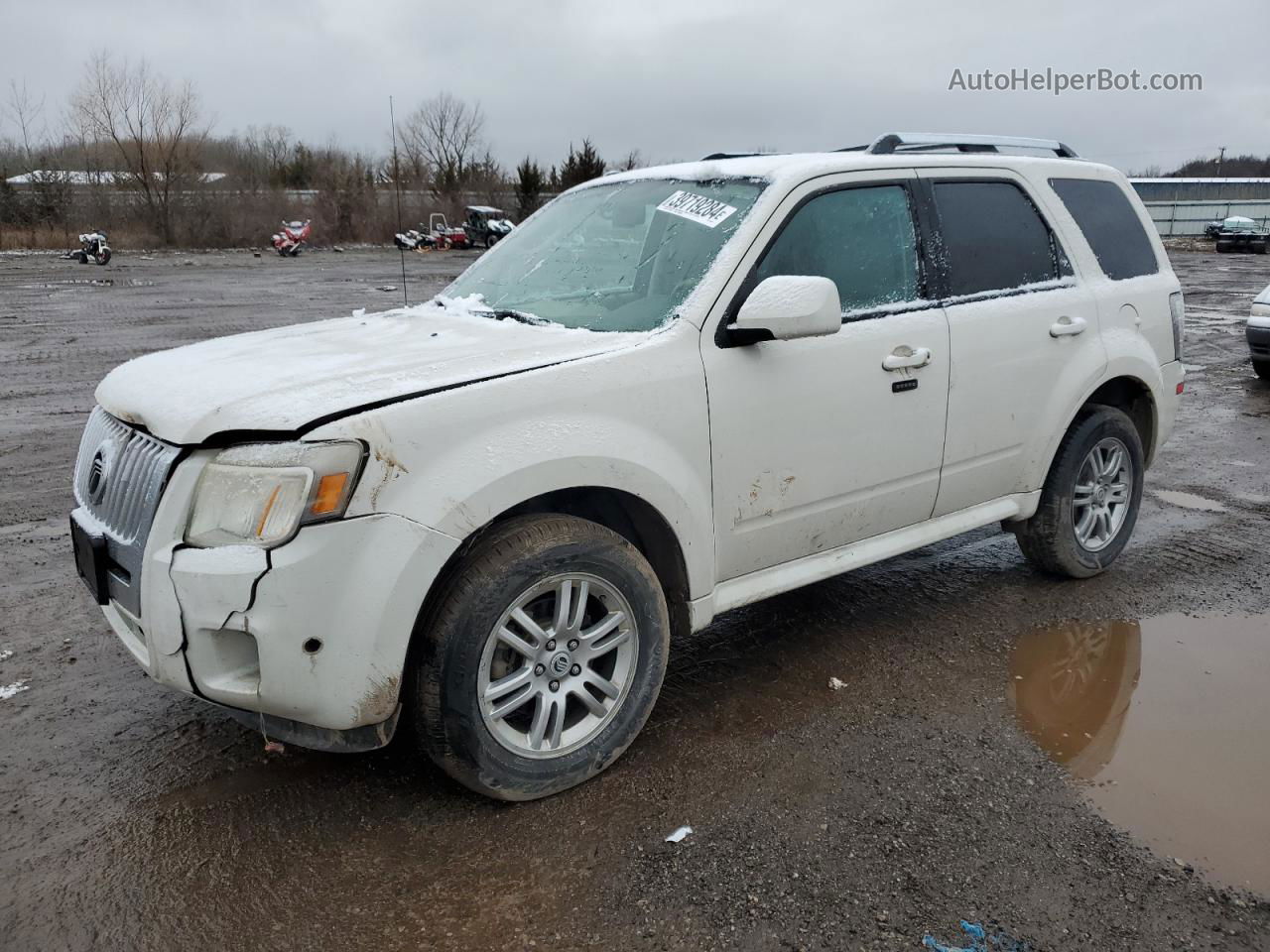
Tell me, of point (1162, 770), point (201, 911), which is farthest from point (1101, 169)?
point (201, 911)

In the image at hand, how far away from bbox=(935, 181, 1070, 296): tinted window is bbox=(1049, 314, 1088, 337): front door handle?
204mm

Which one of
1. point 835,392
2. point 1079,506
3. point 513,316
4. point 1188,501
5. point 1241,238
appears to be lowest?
point 1188,501

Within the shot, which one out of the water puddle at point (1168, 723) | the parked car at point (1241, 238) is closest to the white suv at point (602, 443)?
the water puddle at point (1168, 723)

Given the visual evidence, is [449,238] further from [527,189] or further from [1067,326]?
[1067,326]

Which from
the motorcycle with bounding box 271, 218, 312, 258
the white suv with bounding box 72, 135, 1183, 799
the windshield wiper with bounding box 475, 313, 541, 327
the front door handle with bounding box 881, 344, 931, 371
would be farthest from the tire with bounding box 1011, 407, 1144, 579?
the motorcycle with bounding box 271, 218, 312, 258

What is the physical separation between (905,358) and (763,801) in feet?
5.66

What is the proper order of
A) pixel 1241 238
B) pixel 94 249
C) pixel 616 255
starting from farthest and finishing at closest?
pixel 1241 238 → pixel 94 249 → pixel 616 255

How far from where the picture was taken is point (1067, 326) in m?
4.26

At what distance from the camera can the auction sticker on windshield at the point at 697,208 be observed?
3525 mm

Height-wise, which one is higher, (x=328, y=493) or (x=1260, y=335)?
(x=328, y=493)

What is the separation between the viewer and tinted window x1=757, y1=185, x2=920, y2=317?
3502 mm

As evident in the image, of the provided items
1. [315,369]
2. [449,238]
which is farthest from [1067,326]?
[449,238]

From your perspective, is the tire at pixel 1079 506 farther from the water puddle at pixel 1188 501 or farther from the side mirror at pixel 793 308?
the side mirror at pixel 793 308

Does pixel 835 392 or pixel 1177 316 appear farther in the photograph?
pixel 1177 316
